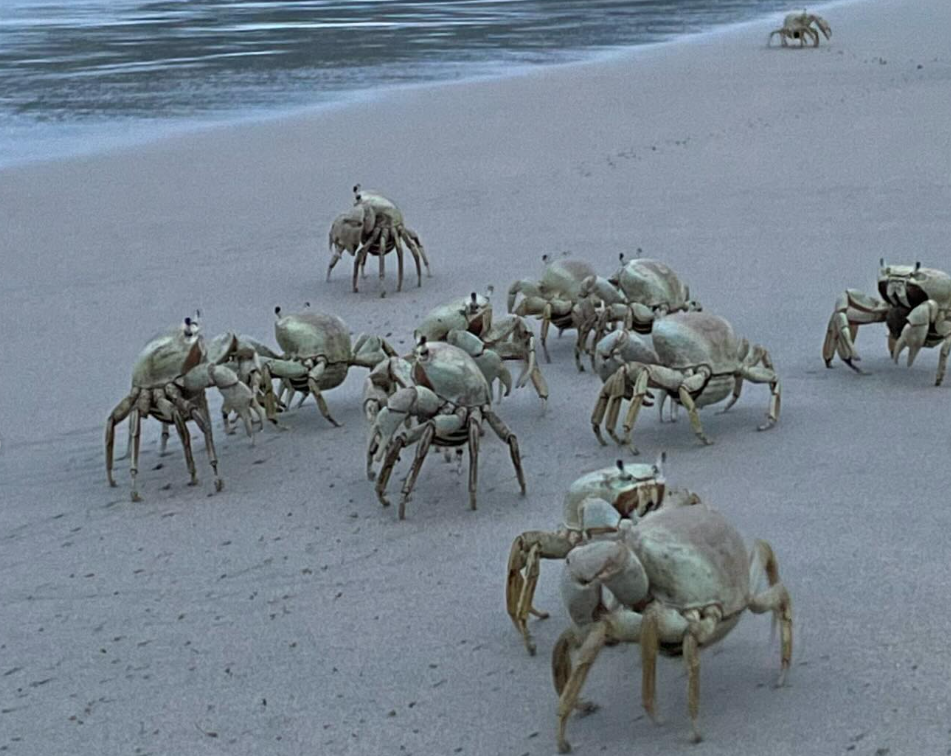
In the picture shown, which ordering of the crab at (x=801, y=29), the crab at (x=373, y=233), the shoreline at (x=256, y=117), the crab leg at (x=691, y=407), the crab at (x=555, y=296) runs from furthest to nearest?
1. the crab at (x=801, y=29)
2. the shoreline at (x=256, y=117)
3. the crab at (x=373, y=233)
4. the crab at (x=555, y=296)
5. the crab leg at (x=691, y=407)

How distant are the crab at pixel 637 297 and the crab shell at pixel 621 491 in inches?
110

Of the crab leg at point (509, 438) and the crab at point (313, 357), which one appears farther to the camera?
the crab at point (313, 357)

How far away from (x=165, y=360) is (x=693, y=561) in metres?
2.80

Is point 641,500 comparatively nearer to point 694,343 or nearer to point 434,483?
point 434,483

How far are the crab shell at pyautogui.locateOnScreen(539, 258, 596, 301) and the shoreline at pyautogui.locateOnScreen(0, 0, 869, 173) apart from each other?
684cm

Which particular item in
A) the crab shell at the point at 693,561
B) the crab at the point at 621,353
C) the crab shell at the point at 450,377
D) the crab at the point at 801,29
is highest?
the crab shell at the point at 693,561

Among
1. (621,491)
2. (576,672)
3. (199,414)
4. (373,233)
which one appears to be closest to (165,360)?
(199,414)

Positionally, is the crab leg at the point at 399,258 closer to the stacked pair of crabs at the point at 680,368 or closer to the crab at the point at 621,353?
the stacked pair of crabs at the point at 680,368

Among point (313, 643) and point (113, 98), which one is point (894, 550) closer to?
point (313, 643)

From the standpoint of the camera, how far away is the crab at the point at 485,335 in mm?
6324

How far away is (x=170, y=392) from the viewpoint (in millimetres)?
5887

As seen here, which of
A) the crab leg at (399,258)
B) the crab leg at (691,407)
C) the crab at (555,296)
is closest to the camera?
the crab leg at (691,407)

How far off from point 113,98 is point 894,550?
13.5 m

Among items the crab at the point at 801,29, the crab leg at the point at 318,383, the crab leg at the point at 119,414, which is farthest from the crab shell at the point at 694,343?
the crab at the point at 801,29
